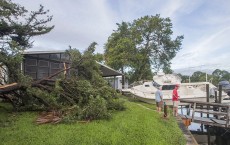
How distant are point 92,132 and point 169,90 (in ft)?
47.1

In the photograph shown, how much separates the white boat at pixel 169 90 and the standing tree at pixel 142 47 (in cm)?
757

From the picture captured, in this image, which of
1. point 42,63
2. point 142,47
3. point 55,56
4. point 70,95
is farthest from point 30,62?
point 142,47

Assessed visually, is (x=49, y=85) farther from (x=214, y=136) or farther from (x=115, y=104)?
(x=214, y=136)

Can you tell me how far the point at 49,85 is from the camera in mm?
12594

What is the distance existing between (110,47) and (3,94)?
23.3 meters

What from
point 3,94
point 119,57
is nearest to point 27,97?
point 3,94

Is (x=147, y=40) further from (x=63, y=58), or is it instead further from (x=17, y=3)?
(x=17, y=3)

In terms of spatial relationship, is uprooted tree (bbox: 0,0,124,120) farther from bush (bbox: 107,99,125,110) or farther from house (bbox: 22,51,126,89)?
house (bbox: 22,51,126,89)

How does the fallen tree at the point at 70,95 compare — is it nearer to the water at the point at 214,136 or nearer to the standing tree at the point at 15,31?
the standing tree at the point at 15,31

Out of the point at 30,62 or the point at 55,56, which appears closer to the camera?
the point at 30,62

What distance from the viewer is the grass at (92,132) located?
7625mm

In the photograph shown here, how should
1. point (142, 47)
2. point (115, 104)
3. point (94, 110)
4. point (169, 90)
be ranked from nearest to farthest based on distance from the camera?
point (94, 110)
point (115, 104)
point (169, 90)
point (142, 47)

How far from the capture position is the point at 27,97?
465 inches

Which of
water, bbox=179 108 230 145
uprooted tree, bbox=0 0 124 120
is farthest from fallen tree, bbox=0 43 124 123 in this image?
water, bbox=179 108 230 145
